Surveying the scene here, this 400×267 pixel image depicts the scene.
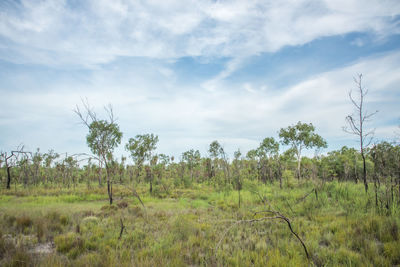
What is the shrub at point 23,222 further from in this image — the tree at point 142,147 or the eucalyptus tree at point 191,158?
the eucalyptus tree at point 191,158

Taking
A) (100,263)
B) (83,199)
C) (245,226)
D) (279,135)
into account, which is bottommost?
(83,199)

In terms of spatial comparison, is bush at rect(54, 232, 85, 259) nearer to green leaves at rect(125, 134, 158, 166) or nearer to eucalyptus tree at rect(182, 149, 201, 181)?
green leaves at rect(125, 134, 158, 166)

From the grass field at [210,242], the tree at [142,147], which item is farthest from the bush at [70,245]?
the tree at [142,147]

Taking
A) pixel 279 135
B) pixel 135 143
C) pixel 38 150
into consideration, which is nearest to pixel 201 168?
pixel 279 135


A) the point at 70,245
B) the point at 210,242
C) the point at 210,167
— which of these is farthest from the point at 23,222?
the point at 210,167

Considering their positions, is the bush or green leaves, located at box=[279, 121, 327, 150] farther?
green leaves, located at box=[279, 121, 327, 150]

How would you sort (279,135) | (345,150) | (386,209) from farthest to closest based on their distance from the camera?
(345,150), (279,135), (386,209)

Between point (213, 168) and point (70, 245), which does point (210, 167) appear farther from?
point (70, 245)

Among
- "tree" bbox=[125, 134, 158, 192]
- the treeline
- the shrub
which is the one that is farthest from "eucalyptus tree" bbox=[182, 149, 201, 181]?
the shrub

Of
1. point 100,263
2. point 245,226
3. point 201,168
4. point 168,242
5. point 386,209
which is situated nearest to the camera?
point 100,263

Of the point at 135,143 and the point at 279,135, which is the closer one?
the point at 135,143

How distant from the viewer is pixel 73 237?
19.2 ft

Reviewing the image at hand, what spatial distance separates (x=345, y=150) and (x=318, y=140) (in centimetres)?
1027

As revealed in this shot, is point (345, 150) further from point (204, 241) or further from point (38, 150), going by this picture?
point (38, 150)
